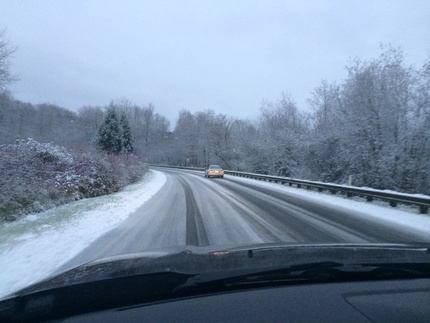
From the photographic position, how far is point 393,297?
214 cm

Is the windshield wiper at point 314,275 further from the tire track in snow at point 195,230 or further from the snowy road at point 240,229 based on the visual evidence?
the tire track in snow at point 195,230

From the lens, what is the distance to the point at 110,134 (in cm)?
4428

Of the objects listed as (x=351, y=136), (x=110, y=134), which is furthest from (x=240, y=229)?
(x=110, y=134)

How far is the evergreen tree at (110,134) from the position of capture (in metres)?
44.1

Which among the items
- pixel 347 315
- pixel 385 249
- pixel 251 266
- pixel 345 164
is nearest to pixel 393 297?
pixel 347 315

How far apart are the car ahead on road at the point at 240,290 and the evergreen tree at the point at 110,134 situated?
43240 millimetres

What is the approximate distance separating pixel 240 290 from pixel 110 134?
4500 centimetres

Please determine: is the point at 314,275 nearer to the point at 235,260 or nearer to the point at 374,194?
the point at 235,260

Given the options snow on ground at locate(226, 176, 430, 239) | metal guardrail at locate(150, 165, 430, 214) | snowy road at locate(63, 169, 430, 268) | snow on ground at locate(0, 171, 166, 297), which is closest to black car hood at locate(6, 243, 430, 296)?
snowy road at locate(63, 169, 430, 268)

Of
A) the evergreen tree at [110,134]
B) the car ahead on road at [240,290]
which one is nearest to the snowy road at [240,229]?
the car ahead on road at [240,290]

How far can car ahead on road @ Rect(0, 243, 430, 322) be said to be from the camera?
1.90m

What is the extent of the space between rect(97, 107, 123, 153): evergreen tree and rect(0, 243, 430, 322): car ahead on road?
43.2m

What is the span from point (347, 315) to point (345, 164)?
23.2 m

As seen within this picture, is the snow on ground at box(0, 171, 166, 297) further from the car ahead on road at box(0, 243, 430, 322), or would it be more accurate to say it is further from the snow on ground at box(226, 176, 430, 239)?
the snow on ground at box(226, 176, 430, 239)
